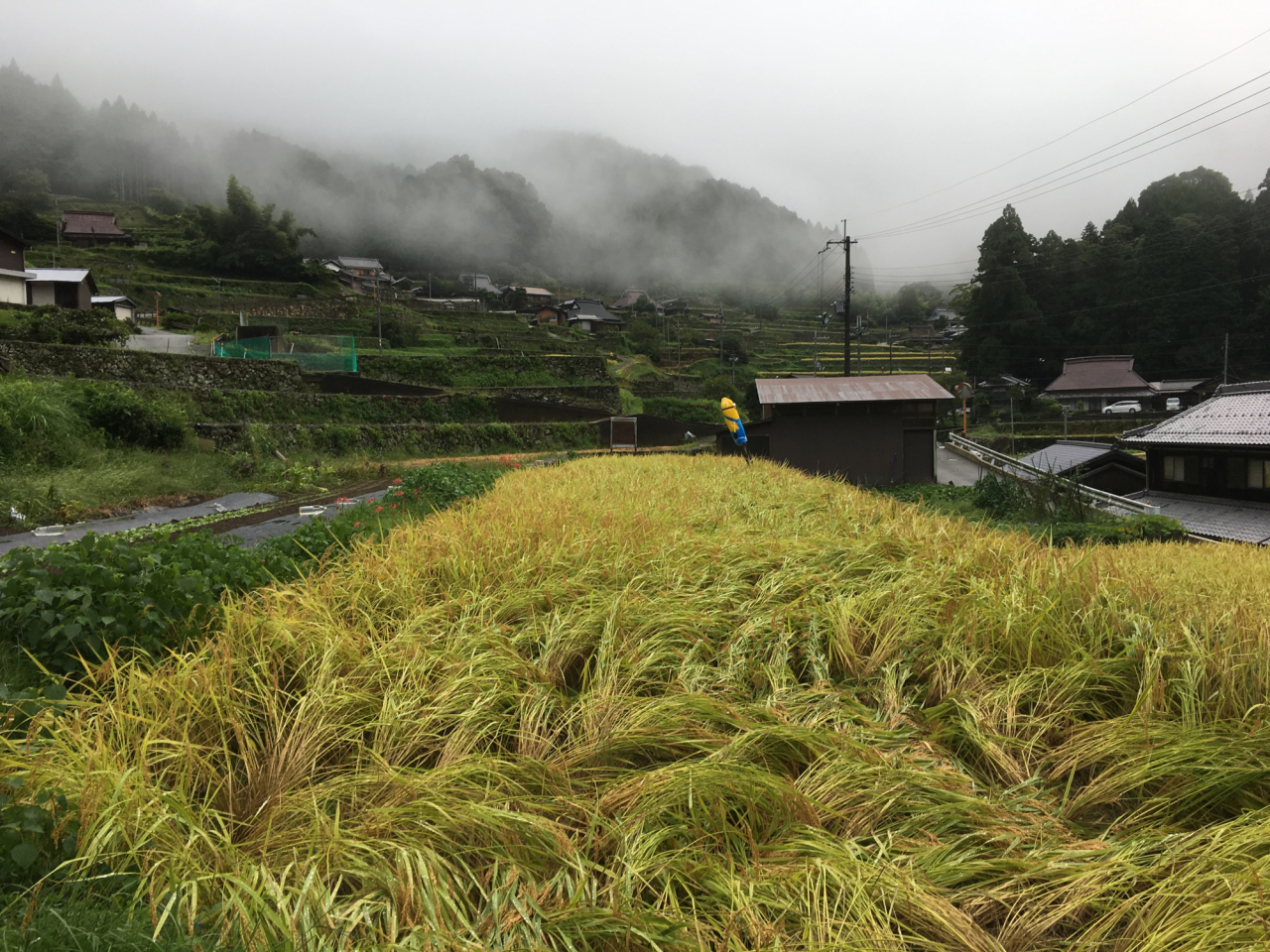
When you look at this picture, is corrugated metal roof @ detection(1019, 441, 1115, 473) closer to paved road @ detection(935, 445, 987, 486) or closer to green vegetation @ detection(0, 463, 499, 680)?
paved road @ detection(935, 445, 987, 486)

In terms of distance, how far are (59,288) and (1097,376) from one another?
220ft

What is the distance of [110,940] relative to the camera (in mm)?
1485

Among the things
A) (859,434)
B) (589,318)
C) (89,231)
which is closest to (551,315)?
(589,318)

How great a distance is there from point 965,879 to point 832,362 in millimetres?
65045

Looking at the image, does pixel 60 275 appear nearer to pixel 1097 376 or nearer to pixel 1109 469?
pixel 1109 469

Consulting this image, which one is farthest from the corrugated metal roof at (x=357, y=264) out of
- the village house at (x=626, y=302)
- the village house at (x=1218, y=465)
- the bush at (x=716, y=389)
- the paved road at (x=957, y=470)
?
the village house at (x=1218, y=465)

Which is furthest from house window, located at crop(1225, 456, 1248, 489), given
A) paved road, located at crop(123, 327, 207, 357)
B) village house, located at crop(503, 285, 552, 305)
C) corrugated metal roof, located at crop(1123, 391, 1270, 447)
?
village house, located at crop(503, 285, 552, 305)

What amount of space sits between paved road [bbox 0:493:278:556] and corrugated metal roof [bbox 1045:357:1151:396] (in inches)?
2351

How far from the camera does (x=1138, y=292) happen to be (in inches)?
2282

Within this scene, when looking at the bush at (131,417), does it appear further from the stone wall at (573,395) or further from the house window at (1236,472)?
the house window at (1236,472)

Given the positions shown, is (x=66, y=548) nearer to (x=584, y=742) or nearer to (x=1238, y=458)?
(x=584, y=742)

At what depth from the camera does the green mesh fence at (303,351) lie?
27859 mm

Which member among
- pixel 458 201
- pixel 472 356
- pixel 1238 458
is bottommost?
pixel 1238 458

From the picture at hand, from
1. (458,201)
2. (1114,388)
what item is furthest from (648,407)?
(458,201)
